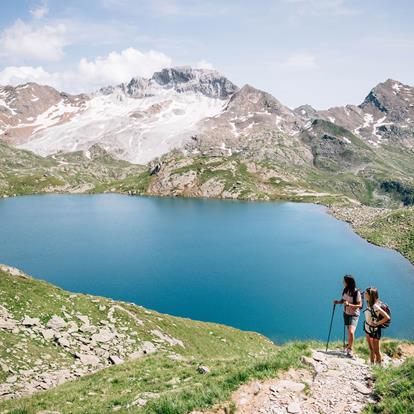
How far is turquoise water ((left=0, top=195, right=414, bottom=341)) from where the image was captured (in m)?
80.9

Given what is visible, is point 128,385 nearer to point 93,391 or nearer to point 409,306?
point 93,391

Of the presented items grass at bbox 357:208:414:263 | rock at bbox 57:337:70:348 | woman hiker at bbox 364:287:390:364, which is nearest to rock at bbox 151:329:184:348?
rock at bbox 57:337:70:348

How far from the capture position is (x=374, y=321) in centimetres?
1905

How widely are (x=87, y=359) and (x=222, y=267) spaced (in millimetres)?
79386

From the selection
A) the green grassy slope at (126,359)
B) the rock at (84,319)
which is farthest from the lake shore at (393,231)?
the rock at (84,319)

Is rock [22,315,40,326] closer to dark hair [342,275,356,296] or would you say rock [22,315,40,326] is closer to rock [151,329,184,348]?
rock [151,329,184,348]

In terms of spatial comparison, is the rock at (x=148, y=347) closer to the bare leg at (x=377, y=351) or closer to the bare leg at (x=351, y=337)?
the bare leg at (x=351, y=337)

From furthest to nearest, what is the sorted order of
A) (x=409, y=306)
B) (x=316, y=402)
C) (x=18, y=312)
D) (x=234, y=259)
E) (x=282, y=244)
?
(x=282, y=244), (x=234, y=259), (x=409, y=306), (x=18, y=312), (x=316, y=402)

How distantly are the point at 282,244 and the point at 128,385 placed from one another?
12844 centimetres

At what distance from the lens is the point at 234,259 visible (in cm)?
12281

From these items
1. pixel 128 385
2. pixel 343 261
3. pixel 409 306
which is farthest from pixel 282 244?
pixel 128 385

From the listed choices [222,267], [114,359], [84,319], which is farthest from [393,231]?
[114,359]

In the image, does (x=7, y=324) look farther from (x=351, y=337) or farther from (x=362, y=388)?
(x=362, y=388)

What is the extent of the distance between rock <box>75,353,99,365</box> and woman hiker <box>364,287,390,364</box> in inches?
979
